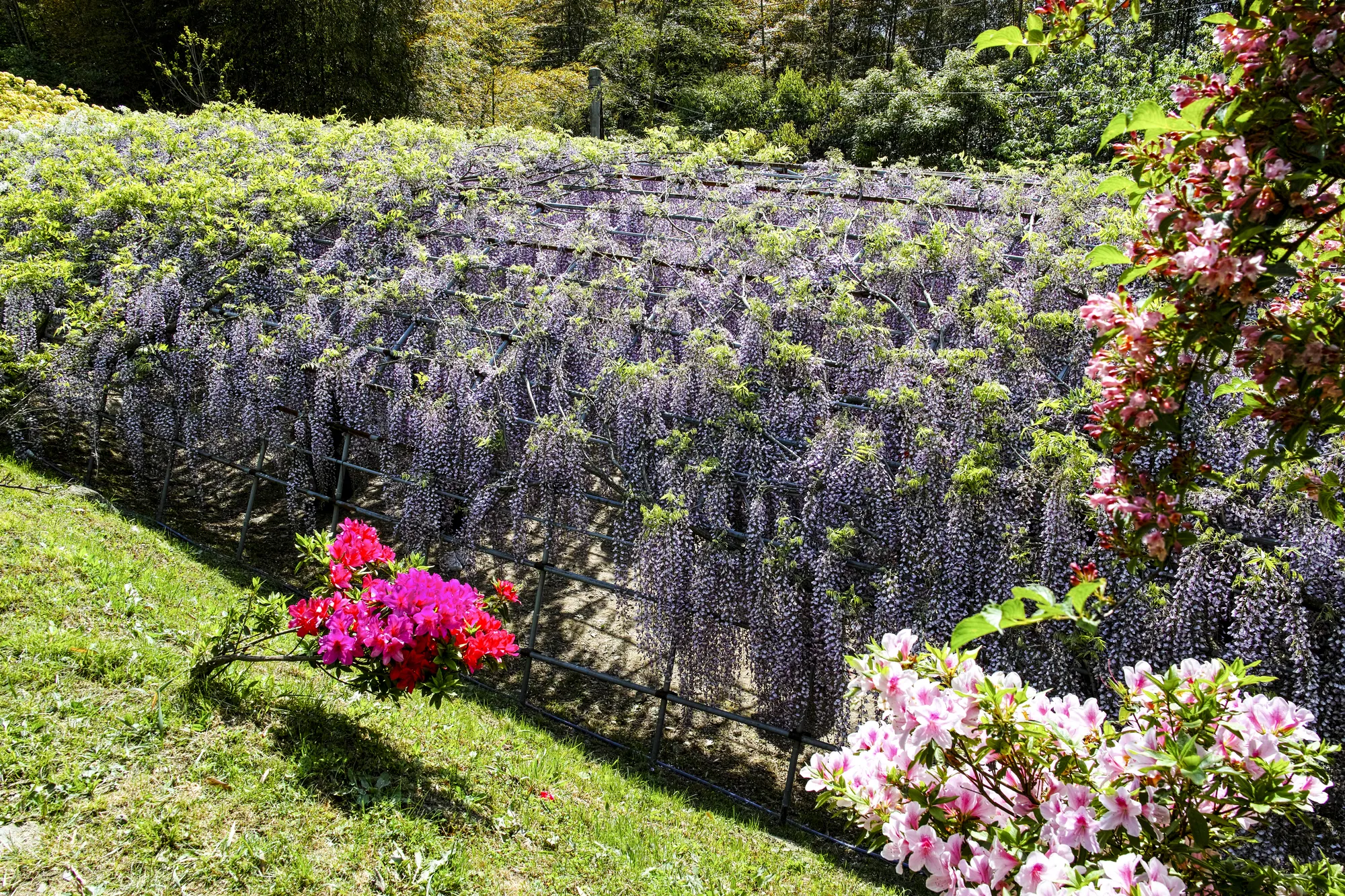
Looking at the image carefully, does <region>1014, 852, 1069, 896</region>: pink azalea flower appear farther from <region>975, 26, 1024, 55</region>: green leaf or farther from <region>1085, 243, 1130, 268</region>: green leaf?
<region>975, 26, 1024, 55</region>: green leaf

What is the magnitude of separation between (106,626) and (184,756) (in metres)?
1.19

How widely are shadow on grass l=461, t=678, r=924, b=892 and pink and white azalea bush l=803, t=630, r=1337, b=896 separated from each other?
2.30 m

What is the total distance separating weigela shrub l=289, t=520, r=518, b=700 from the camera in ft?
10.2

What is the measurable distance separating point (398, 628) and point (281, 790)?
0.67 metres

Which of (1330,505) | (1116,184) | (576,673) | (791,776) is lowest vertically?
(576,673)

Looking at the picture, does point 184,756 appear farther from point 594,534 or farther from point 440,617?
point 594,534

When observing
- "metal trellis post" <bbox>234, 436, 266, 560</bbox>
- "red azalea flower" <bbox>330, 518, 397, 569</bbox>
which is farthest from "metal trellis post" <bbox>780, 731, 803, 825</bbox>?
"metal trellis post" <bbox>234, 436, 266, 560</bbox>

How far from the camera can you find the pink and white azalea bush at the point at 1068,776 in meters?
1.47

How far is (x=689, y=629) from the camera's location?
4434 millimetres

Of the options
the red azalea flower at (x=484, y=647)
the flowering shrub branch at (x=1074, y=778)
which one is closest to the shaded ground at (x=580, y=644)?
the red azalea flower at (x=484, y=647)

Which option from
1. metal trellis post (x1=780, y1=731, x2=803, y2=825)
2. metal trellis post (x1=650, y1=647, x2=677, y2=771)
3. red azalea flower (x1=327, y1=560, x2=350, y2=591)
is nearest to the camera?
red azalea flower (x1=327, y1=560, x2=350, y2=591)

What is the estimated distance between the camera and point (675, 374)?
480cm

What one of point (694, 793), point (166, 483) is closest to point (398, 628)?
point (694, 793)

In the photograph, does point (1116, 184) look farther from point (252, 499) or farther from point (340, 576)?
point (252, 499)
